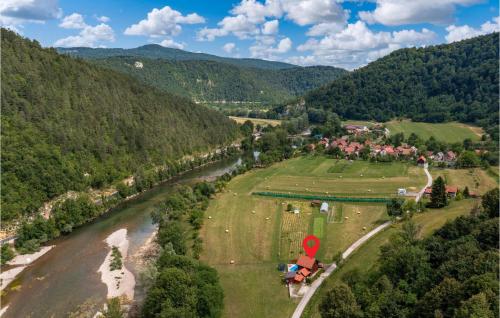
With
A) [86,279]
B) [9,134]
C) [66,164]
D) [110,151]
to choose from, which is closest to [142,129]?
[110,151]

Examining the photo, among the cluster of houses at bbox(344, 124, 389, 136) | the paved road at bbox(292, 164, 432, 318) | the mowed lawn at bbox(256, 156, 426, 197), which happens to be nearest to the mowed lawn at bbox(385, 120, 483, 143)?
the cluster of houses at bbox(344, 124, 389, 136)

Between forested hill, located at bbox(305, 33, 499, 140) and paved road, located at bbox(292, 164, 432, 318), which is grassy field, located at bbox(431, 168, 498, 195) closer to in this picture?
paved road, located at bbox(292, 164, 432, 318)

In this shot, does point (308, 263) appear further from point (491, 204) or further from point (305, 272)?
point (491, 204)

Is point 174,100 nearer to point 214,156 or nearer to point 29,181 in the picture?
point 214,156

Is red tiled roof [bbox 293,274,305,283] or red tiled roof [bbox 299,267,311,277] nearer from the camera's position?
red tiled roof [bbox 293,274,305,283]

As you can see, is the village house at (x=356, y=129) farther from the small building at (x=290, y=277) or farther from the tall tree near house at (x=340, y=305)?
the tall tree near house at (x=340, y=305)

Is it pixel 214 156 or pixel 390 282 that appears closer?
pixel 390 282

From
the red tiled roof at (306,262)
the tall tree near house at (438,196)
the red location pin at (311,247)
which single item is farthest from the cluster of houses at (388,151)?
the red tiled roof at (306,262)
